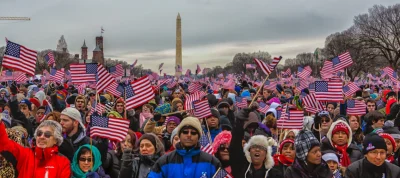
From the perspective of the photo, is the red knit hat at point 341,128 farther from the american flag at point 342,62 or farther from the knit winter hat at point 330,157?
the american flag at point 342,62

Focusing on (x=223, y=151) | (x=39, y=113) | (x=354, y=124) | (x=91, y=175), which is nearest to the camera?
(x=91, y=175)

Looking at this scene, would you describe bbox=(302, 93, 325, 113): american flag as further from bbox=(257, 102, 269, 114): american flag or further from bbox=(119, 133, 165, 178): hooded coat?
bbox=(119, 133, 165, 178): hooded coat

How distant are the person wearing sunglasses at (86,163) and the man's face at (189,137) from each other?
1.27 meters

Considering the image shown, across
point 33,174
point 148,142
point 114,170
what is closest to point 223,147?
point 148,142

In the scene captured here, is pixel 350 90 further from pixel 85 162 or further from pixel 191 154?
pixel 191 154

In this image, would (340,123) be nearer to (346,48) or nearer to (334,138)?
(334,138)

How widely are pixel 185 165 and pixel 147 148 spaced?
1.23m

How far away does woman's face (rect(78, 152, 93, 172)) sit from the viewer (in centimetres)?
525

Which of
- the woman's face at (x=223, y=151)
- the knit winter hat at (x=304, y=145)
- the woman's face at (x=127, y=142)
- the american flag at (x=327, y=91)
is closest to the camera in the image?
the knit winter hat at (x=304, y=145)

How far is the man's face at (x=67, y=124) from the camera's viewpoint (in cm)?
604

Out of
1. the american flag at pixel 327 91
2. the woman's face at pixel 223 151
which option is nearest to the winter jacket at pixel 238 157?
the woman's face at pixel 223 151

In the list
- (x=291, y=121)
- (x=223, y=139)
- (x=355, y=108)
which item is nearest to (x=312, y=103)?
(x=355, y=108)

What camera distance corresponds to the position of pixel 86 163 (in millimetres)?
5266

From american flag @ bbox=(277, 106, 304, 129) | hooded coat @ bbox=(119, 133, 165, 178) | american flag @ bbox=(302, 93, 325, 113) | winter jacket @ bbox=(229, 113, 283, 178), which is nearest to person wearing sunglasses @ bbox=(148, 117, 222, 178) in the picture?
hooded coat @ bbox=(119, 133, 165, 178)
